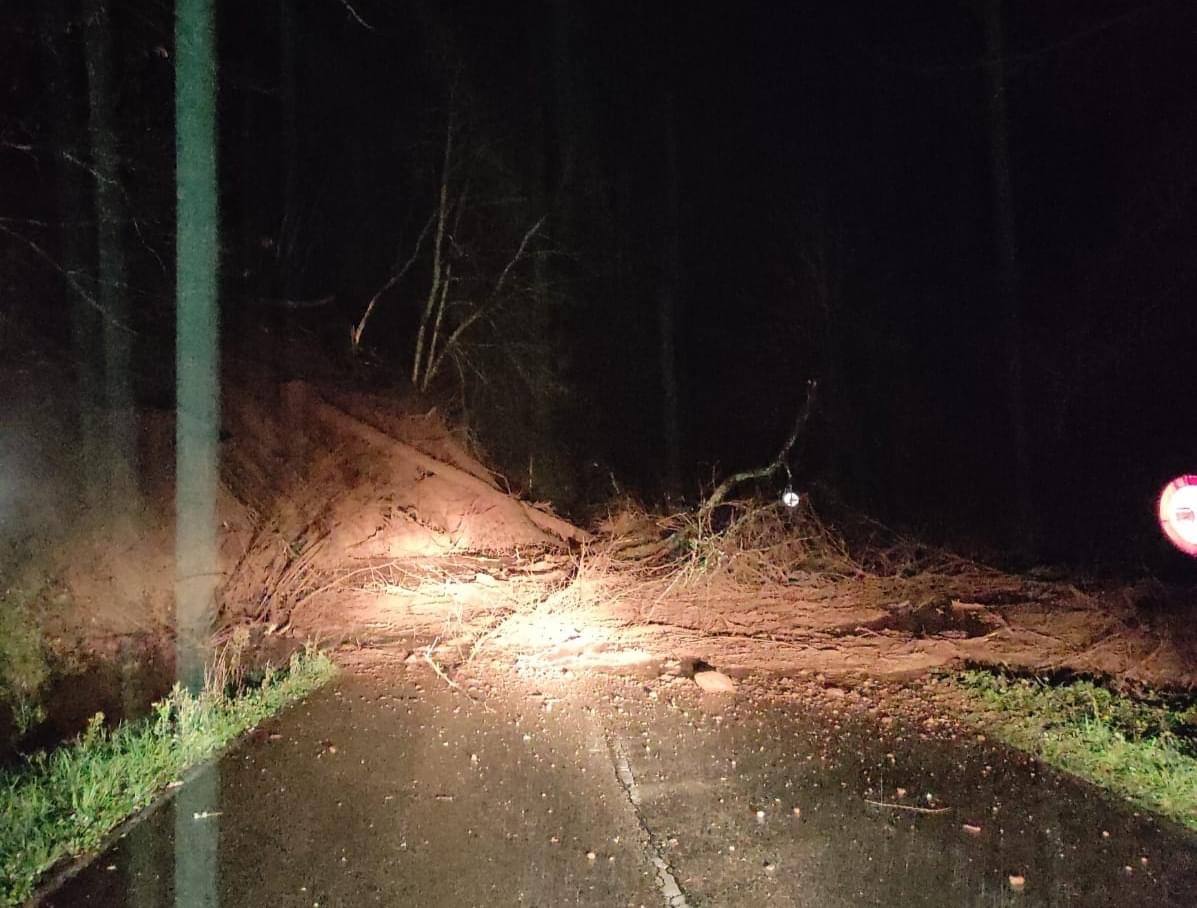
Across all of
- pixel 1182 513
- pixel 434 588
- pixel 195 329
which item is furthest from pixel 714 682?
pixel 195 329

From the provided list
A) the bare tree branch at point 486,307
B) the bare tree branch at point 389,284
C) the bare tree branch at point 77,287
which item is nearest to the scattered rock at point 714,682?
the bare tree branch at point 77,287

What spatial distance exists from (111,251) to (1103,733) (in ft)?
30.4

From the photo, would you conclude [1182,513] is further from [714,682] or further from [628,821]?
[628,821]

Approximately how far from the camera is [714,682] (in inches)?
281

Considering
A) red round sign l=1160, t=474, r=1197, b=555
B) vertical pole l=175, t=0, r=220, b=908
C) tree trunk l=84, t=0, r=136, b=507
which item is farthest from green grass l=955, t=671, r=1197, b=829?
tree trunk l=84, t=0, r=136, b=507

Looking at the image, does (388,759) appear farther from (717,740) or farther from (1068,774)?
(1068,774)

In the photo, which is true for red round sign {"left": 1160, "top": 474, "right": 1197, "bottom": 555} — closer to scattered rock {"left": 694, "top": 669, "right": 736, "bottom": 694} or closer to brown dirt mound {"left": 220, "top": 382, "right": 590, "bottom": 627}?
scattered rock {"left": 694, "top": 669, "right": 736, "bottom": 694}

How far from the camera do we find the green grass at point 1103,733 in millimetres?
5246

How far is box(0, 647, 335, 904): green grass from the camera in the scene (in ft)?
14.1

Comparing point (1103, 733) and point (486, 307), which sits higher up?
point (486, 307)

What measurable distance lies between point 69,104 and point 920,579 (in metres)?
9.07

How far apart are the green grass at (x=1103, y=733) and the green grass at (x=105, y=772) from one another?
15.8 feet

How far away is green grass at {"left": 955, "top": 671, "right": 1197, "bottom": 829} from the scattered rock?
1.68 meters

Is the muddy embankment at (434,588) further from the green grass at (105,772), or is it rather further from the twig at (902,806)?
the twig at (902,806)
